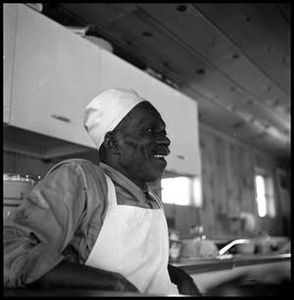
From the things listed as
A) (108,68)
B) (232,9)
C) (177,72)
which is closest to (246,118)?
(177,72)

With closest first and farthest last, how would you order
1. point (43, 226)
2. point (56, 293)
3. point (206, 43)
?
point (56, 293) < point (43, 226) < point (206, 43)

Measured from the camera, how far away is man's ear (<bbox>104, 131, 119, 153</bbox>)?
0.94m

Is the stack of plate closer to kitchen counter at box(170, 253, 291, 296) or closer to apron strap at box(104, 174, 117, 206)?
apron strap at box(104, 174, 117, 206)

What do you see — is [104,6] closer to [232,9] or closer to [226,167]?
[232,9]

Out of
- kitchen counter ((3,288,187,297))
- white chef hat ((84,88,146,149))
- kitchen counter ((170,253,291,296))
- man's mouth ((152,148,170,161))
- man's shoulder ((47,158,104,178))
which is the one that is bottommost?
kitchen counter ((170,253,291,296))

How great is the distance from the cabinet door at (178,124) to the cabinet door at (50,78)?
50 cm

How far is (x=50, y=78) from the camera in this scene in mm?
1601

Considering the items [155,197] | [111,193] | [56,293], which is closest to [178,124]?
[155,197]

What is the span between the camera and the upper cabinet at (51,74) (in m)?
1.46

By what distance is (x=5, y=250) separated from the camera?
677 mm

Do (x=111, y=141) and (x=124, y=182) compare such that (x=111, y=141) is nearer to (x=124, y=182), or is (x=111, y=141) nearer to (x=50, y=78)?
(x=124, y=182)

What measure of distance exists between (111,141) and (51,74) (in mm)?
780

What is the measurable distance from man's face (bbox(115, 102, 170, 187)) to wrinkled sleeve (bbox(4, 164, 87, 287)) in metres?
0.16

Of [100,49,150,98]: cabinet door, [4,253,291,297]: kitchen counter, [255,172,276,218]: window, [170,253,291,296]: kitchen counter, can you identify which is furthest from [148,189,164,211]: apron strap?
[255,172,276,218]: window
